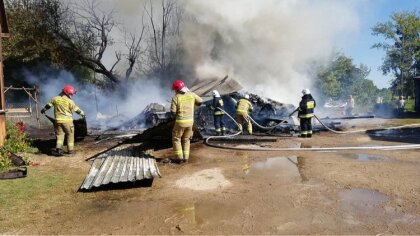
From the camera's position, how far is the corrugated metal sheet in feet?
16.1

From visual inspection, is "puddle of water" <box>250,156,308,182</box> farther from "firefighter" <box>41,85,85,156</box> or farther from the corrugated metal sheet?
"firefighter" <box>41,85,85,156</box>

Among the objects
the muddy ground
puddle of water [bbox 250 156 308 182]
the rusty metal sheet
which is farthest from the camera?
the rusty metal sheet

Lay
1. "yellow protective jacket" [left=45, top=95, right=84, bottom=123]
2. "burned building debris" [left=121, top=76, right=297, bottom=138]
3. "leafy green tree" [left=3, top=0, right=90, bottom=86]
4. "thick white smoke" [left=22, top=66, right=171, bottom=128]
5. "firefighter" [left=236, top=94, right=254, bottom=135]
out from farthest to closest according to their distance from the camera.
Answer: "thick white smoke" [left=22, top=66, right=171, bottom=128], "leafy green tree" [left=3, top=0, right=90, bottom=86], "burned building debris" [left=121, top=76, right=297, bottom=138], "firefighter" [left=236, top=94, right=254, bottom=135], "yellow protective jacket" [left=45, top=95, right=84, bottom=123]

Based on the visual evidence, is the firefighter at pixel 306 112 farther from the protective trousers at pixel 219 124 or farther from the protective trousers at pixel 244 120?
the protective trousers at pixel 219 124

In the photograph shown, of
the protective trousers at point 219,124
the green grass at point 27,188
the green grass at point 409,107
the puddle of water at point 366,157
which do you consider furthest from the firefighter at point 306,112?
the green grass at point 409,107

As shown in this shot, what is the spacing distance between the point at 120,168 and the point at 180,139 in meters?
1.46

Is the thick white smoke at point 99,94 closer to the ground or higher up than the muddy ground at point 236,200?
higher up

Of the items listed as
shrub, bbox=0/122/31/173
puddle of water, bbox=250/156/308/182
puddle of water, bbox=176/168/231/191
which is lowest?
puddle of water, bbox=176/168/231/191

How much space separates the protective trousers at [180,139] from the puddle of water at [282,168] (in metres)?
1.36

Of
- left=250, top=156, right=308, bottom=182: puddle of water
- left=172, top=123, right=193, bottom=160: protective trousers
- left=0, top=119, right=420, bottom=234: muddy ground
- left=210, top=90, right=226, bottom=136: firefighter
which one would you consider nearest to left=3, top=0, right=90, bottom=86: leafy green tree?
left=210, top=90, right=226, bottom=136: firefighter

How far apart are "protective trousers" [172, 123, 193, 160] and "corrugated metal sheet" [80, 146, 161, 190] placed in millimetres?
545

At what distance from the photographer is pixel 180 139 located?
6664mm

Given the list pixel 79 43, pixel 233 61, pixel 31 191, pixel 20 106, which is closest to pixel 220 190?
pixel 31 191

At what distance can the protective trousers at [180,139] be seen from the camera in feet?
21.5
